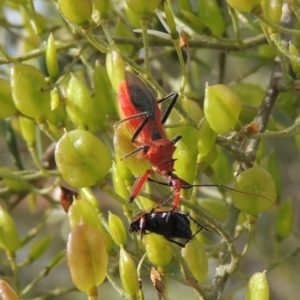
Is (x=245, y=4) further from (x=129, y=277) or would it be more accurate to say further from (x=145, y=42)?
(x=129, y=277)

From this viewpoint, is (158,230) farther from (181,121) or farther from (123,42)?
(123,42)

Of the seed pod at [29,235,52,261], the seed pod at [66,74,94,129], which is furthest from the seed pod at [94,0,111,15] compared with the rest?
the seed pod at [29,235,52,261]

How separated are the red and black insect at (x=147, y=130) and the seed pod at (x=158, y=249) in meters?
0.05

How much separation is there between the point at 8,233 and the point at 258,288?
36cm

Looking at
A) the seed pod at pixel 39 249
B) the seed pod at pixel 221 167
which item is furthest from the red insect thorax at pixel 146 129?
the seed pod at pixel 39 249

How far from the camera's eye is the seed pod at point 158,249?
684 millimetres

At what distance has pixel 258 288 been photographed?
2.01ft

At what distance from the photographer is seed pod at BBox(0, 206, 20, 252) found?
31.6 inches

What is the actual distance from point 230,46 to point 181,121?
0.92 feet

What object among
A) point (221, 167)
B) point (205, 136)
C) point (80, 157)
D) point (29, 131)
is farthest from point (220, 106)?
point (29, 131)

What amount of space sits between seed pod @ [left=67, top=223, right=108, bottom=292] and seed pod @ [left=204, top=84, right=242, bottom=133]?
18 centimetres

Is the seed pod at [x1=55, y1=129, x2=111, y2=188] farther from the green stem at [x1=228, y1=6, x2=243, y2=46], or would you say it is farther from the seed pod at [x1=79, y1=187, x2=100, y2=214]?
the green stem at [x1=228, y1=6, x2=243, y2=46]

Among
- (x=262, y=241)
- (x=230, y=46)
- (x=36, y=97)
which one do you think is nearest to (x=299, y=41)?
(x=230, y=46)

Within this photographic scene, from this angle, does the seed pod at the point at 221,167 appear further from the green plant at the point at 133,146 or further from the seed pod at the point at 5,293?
the seed pod at the point at 5,293
